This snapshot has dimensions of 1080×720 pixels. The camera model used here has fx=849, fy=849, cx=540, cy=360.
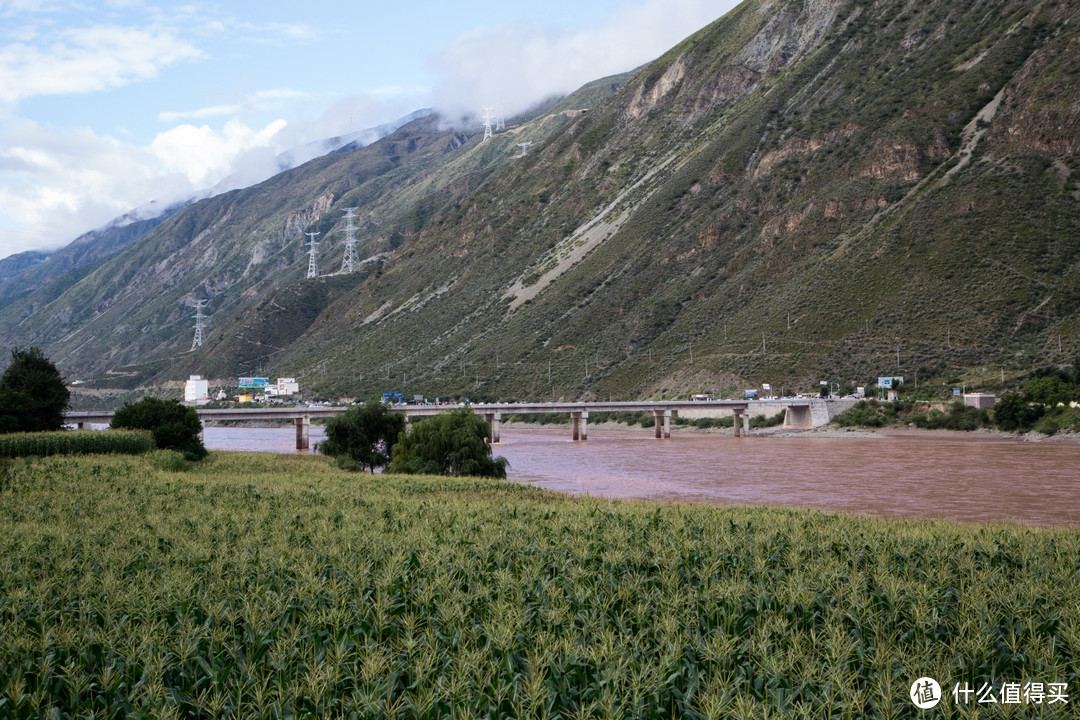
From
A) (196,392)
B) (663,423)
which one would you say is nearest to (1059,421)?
(663,423)

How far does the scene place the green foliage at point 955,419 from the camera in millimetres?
72750

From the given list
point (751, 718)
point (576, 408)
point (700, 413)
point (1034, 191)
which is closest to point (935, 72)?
point (1034, 191)

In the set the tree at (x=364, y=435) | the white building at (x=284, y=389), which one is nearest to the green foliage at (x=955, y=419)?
the tree at (x=364, y=435)

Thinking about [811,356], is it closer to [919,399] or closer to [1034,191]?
[919,399]

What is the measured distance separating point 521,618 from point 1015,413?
71972 mm

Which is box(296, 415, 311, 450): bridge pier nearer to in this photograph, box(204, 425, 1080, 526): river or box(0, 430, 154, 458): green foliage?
box(204, 425, 1080, 526): river

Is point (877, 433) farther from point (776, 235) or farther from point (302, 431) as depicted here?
point (302, 431)

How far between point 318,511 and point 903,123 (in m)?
110

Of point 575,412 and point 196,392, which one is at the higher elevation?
point 196,392

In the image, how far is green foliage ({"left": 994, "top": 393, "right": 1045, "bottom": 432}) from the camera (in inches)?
2729

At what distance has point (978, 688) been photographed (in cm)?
822

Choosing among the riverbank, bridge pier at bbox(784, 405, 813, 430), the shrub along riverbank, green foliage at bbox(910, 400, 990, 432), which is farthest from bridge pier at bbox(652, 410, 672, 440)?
the shrub along riverbank

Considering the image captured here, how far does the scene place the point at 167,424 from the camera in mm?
49938

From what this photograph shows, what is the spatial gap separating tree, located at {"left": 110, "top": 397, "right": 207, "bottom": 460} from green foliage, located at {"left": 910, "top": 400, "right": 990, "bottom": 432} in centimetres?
6111
